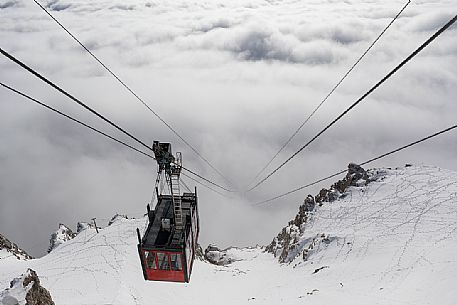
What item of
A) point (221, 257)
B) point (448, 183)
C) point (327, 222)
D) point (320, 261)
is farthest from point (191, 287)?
point (448, 183)

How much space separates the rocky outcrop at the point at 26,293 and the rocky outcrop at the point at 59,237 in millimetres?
37470

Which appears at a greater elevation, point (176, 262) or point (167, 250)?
point (167, 250)

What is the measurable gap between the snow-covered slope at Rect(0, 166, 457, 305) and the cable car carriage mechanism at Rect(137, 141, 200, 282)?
12.6m

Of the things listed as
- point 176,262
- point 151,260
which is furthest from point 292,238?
point 151,260

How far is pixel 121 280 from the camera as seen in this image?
126 feet

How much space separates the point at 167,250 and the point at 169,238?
1281 millimetres

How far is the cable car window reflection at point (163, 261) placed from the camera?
871 inches

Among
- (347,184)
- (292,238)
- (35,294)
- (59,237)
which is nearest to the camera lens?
(35,294)

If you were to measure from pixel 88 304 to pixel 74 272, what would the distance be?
12.5 metres

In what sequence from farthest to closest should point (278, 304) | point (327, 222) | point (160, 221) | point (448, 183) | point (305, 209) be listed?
point (305, 209) → point (327, 222) → point (448, 183) → point (278, 304) → point (160, 221)

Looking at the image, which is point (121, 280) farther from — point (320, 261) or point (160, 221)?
point (320, 261)

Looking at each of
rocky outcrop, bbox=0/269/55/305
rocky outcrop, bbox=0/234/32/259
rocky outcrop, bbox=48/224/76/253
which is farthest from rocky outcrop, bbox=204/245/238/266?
rocky outcrop, bbox=0/269/55/305

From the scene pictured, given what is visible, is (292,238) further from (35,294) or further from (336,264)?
(35,294)

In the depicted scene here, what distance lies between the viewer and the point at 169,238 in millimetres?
22781
